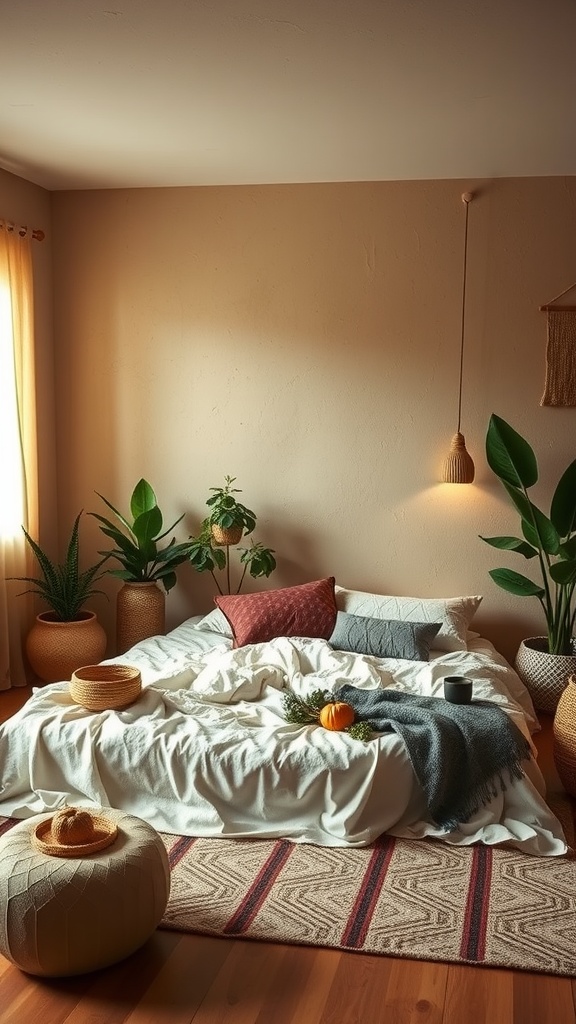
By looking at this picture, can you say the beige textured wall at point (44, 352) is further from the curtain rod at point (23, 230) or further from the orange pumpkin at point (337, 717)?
the orange pumpkin at point (337, 717)

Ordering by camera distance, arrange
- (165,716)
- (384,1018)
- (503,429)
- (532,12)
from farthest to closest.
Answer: (503,429) → (165,716) → (532,12) → (384,1018)

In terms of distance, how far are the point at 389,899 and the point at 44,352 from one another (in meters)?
3.77

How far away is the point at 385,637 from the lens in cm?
446

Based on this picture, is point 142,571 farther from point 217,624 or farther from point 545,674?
point 545,674

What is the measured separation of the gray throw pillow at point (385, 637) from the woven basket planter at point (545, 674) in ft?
1.79

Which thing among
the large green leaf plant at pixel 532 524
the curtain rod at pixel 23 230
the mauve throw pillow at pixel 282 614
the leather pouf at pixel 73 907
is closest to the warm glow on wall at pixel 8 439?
the curtain rod at pixel 23 230

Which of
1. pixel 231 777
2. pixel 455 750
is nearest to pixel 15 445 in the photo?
pixel 231 777

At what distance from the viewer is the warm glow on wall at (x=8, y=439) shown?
4980mm

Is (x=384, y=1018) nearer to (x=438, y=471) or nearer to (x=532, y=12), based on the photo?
(x=532, y=12)

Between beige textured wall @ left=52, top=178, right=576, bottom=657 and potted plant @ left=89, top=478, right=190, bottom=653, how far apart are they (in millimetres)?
277

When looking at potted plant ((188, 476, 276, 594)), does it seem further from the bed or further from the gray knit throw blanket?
the gray knit throw blanket

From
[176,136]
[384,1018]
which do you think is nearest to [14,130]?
[176,136]

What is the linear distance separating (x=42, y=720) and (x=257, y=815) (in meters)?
0.88

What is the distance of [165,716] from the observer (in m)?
3.64
